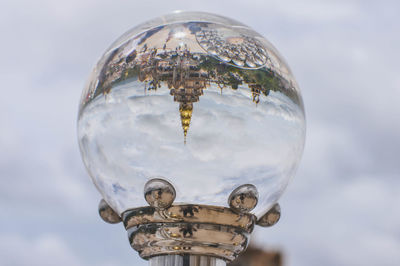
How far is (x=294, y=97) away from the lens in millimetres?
2395

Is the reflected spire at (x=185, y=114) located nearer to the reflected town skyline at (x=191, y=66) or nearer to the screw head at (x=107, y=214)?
the reflected town skyline at (x=191, y=66)


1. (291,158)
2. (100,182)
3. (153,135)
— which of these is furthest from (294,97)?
(100,182)

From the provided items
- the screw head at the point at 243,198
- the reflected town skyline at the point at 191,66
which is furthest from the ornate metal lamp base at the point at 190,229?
the reflected town skyline at the point at 191,66

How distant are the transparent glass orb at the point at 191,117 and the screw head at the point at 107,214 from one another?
18cm

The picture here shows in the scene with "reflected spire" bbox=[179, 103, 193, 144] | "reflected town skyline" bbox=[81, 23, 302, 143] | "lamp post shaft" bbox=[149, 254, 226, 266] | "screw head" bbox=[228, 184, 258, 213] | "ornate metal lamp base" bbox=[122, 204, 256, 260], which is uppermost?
"reflected town skyline" bbox=[81, 23, 302, 143]

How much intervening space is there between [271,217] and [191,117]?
621 millimetres

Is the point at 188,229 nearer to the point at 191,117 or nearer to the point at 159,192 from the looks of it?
the point at 159,192

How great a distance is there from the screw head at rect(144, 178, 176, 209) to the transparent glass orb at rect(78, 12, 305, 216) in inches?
0.8

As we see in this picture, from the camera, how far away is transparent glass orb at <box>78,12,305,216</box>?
2162mm

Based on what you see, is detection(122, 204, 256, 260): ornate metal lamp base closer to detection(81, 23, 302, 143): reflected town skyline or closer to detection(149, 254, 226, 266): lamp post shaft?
detection(149, 254, 226, 266): lamp post shaft

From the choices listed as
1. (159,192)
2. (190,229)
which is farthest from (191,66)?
(190,229)

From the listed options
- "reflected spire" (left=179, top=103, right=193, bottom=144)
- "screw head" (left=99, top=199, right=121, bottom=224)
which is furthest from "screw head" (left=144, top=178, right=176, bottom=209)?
"screw head" (left=99, top=199, right=121, bottom=224)

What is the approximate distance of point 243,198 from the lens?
2.26 m

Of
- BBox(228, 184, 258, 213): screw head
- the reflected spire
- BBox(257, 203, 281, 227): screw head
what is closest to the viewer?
the reflected spire
